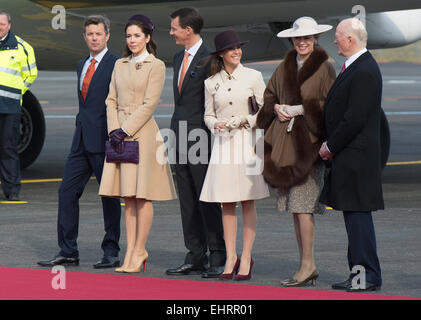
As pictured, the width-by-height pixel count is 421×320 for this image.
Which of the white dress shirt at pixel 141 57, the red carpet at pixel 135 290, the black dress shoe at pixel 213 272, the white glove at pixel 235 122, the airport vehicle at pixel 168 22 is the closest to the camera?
the red carpet at pixel 135 290

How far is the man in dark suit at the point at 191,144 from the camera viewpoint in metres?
8.66

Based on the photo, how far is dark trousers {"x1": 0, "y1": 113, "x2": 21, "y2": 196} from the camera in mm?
12820

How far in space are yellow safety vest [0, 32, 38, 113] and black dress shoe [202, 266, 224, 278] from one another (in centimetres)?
493

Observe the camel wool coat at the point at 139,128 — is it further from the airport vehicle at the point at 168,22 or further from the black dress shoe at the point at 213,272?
the airport vehicle at the point at 168,22

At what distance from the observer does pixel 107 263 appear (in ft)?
29.3

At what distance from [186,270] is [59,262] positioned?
1.08m

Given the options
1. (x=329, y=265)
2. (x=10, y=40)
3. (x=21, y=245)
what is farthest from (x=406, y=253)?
(x=10, y=40)

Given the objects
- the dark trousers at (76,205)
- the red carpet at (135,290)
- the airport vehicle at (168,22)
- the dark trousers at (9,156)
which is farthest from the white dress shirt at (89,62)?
the airport vehicle at (168,22)

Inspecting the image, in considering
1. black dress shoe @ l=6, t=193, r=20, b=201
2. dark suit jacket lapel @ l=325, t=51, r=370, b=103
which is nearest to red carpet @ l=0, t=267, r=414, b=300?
dark suit jacket lapel @ l=325, t=51, r=370, b=103

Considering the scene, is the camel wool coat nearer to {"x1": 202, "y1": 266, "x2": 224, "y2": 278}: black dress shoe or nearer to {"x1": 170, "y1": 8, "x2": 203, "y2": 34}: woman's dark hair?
{"x1": 170, "y1": 8, "x2": 203, "y2": 34}: woman's dark hair

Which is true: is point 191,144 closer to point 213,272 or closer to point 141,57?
point 141,57

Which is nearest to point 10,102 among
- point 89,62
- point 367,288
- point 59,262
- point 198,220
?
point 89,62
